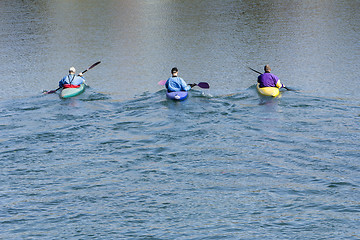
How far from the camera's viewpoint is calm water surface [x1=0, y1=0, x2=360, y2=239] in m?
11.7

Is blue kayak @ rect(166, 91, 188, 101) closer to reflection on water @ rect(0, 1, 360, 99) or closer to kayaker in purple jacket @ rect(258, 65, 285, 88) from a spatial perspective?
reflection on water @ rect(0, 1, 360, 99)

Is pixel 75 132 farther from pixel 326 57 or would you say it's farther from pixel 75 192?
pixel 326 57

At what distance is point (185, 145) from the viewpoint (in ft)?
53.5

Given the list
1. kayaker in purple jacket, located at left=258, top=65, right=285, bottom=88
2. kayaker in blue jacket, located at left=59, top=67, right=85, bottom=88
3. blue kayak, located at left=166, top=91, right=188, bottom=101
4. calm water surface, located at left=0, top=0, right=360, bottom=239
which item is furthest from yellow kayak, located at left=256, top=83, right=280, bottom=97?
kayaker in blue jacket, located at left=59, top=67, right=85, bottom=88

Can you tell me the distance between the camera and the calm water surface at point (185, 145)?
1171cm

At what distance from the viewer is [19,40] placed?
1598 inches

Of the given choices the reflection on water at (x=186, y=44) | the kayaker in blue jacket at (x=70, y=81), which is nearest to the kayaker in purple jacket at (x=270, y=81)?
the reflection on water at (x=186, y=44)

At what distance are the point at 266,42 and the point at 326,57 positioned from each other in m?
6.56

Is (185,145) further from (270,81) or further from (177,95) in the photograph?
(270,81)

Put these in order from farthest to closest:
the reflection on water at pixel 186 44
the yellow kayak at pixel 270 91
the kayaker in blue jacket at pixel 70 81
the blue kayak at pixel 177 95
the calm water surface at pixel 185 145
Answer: the reflection on water at pixel 186 44 < the kayaker in blue jacket at pixel 70 81 < the yellow kayak at pixel 270 91 < the blue kayak at pixel 177 95 < the calm water surface at pixel 185 145

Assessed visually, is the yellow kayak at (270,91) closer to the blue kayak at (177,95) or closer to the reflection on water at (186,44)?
the reflection on water at (186,44)

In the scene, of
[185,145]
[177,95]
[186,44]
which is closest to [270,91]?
[177,95]

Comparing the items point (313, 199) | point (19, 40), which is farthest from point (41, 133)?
point (19, 40)

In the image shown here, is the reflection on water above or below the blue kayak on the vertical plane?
above
